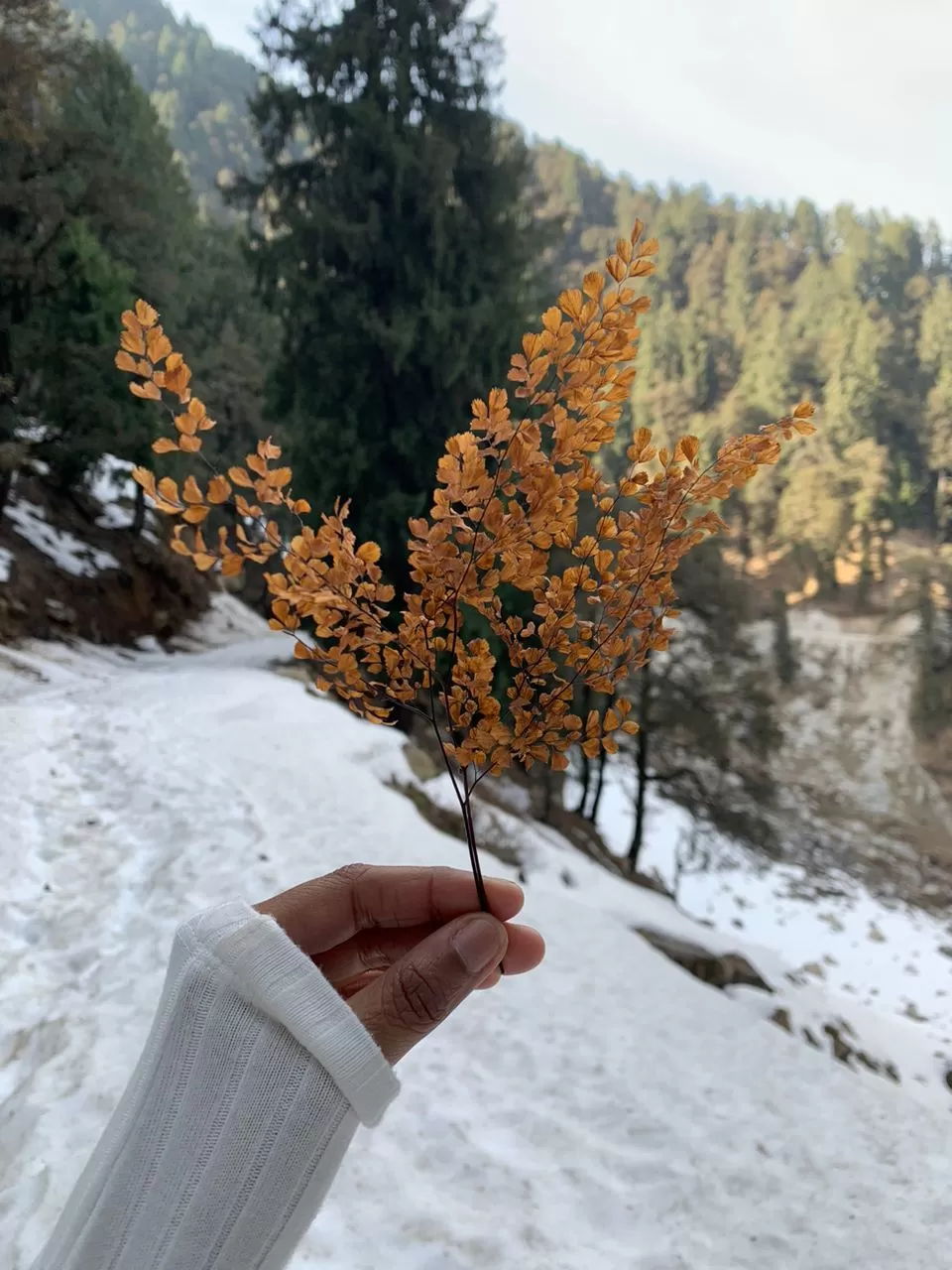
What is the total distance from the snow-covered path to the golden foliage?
1901 mm

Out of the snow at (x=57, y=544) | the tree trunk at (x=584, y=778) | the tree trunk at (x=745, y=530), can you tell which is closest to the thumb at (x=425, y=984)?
the tree trunk at (x=584, y=778)

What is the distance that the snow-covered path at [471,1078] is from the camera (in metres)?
2.49

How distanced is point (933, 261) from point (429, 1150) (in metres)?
69.9

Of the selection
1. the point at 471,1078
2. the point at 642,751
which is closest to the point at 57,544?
the point at 642,751

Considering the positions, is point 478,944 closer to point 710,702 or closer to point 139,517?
point 710,702

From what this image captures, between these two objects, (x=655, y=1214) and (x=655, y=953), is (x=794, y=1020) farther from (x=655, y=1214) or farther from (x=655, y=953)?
(x=655, y=1214)

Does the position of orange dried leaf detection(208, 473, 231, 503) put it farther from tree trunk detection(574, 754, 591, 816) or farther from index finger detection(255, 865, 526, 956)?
tree trunk detection(574, 754, 591, 816)

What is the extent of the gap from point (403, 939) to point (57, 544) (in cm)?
1273

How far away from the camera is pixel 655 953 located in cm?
Answer: 607

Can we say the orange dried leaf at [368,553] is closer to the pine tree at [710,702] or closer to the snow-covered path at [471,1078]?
the snow-covered path at [471,1078]

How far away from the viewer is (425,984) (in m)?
1.28

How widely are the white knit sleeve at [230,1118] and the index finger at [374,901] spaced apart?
25 cm

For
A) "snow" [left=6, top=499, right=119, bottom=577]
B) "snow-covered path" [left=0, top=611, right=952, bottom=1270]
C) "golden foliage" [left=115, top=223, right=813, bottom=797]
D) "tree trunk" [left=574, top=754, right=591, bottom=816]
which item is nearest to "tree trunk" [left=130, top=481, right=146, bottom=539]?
"snow" [left=6, top=499, right=119, bottom=577]

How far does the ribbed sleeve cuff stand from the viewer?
109 centimetres
